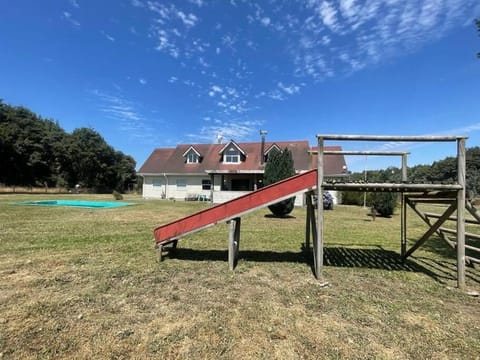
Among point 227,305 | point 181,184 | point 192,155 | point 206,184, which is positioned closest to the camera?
point 227,305

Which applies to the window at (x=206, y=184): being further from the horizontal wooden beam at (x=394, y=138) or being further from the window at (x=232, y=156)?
the horizontal wooden beam at (x=394, y=138)

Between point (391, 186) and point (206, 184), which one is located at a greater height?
point (206, 184)

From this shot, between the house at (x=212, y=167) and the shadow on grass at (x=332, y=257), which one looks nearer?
the shadow on grass at (x=332, y=257)

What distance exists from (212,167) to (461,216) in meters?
24.3

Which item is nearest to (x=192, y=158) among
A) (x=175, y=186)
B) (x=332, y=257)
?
(x=175, y=186)

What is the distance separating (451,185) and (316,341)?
3657mm

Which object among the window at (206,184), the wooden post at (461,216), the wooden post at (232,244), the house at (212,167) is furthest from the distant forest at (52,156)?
the wooden post at (461,216)

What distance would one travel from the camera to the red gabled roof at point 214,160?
25.4 meters

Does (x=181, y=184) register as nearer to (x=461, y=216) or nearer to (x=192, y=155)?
(x=192, y=155)

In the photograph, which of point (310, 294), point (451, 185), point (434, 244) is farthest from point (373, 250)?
point (310, 294)

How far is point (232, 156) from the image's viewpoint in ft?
90.4

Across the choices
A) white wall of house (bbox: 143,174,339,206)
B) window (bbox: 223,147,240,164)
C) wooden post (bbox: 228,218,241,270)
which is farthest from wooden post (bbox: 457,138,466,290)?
window (bbox: 223,147,240,164)

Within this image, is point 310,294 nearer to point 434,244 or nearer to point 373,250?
point 373,250

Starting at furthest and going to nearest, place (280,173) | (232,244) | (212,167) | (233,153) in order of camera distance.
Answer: (212,167) → (233,153) → (280,173) → (232,244)
